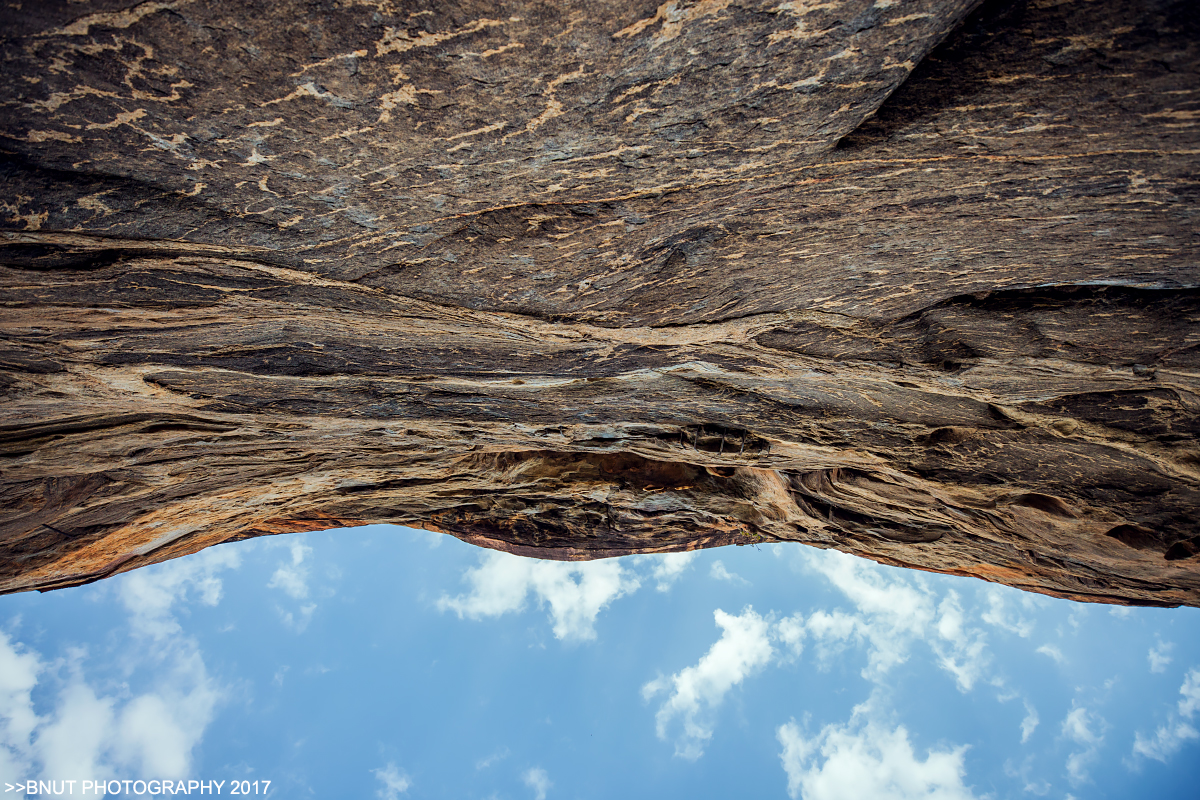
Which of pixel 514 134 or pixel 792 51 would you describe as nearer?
pixel 792 51

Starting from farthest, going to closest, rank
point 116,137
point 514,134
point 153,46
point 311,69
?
1. point 514,134
2. point 116,137
3. point 311,69
4. point 153,46

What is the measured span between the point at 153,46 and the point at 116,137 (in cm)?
67

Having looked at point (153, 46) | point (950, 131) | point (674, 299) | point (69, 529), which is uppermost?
point (153, 46)

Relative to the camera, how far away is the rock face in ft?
9.03

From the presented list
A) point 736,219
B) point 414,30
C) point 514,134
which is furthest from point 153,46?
point 736,219

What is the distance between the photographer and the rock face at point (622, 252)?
2.75m

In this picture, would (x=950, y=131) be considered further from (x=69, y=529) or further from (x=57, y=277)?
(x=69, y=529)

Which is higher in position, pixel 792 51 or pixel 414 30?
pixel 414 30

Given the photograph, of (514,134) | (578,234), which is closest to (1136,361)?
(578,234)

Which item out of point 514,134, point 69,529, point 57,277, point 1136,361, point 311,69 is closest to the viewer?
point 311,69

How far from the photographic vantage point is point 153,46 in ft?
8.47

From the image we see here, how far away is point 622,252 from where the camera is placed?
14.8ft

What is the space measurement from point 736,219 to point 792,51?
136 cm

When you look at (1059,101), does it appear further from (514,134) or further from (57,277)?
(57,277)
